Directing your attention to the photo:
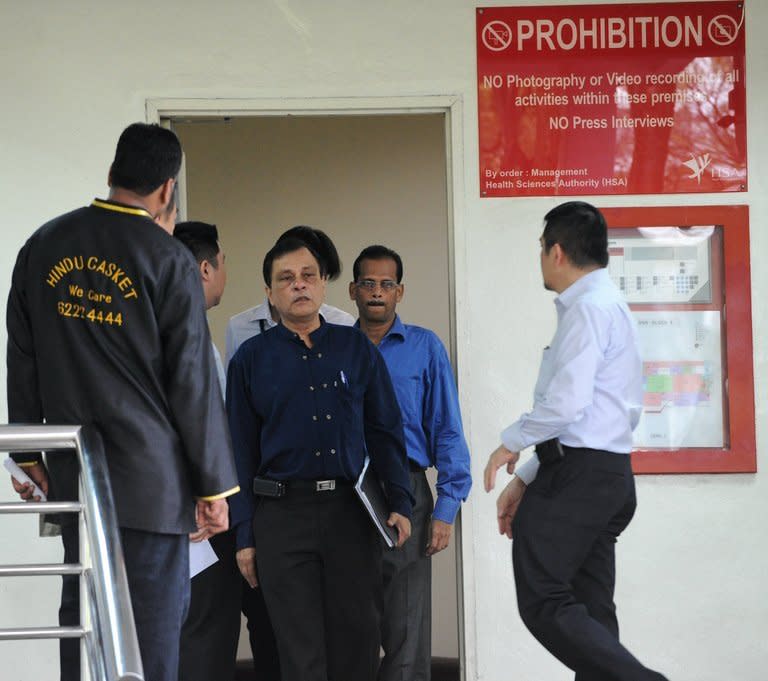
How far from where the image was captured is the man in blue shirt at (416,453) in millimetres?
4434

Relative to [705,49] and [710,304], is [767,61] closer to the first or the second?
[705,49]

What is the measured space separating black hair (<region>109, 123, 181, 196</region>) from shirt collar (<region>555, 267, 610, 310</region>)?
53.2 inches

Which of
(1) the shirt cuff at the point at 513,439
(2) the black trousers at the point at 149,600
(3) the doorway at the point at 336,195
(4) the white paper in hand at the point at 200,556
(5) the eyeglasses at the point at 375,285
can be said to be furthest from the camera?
(3) the doorway at the point at 336,195

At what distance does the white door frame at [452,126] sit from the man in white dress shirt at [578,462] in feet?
3.11

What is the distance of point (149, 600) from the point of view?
274 centimetres

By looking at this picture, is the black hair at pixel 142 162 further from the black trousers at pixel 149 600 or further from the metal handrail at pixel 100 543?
the black trousers at pixel 149 600

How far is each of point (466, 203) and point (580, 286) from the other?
1060mm

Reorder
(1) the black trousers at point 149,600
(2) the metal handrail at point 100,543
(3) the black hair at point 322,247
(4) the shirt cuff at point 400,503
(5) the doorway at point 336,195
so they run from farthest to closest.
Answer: (5) the doorway at point 336,195 < (3) the black hair at point 322,247 < (4) the shirt cuff at point 400,503 < (1) the black trousers at point 149,600 < (2) the metal handrail at point 100,543

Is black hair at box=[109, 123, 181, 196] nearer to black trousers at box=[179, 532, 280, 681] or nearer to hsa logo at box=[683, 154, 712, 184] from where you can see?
black trousers at box=[179, 532, 280, 681]

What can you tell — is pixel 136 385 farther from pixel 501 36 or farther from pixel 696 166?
pixel 696 166

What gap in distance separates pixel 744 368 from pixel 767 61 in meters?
1.21

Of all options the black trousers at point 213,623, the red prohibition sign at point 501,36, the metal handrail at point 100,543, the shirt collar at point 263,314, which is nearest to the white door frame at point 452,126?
the red prohibition sign at point 501,36

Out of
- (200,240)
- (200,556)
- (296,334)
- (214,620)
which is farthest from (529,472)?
(200,240)

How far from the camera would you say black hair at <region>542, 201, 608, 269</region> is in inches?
146
